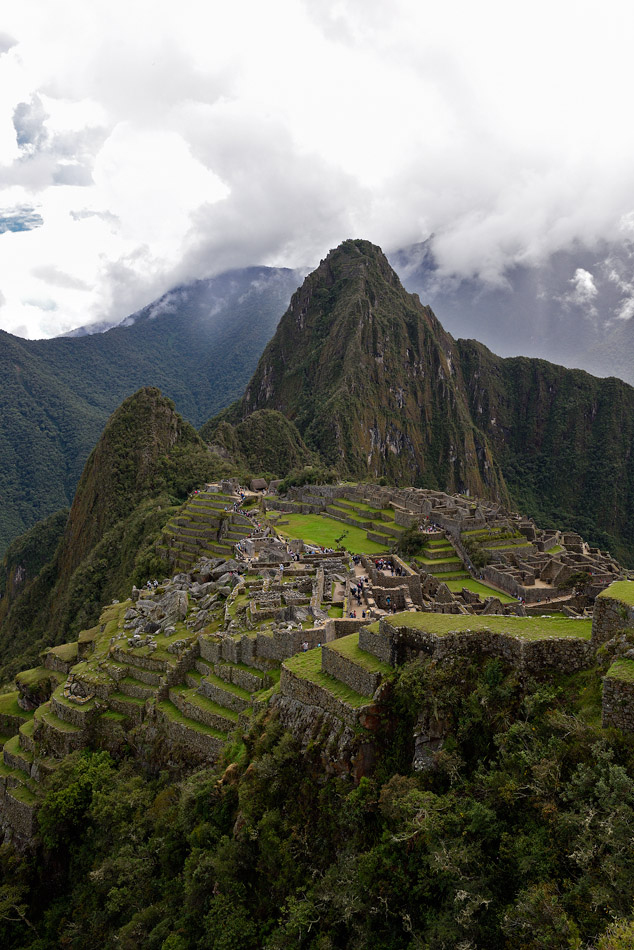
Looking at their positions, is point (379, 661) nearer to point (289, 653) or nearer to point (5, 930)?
point (289, 653)

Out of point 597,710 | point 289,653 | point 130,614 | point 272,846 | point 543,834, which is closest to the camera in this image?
point 543,834

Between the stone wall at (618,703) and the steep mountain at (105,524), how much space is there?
51610mm

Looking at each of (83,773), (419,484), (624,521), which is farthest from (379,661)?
(624,521)

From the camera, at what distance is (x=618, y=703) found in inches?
295

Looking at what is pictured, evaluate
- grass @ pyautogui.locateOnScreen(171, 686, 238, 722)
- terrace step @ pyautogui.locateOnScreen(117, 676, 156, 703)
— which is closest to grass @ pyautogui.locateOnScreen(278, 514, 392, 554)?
terrace step @ pyautogui.locateOnScreen(117, 676, 156, 703)

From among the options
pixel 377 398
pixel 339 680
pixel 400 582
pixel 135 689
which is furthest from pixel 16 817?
pixel 377 398

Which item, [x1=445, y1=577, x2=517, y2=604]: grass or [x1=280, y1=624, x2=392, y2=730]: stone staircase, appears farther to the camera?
[x1=445, y1=577, x2=517, y2=604]: grass

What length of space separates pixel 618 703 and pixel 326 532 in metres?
44.0

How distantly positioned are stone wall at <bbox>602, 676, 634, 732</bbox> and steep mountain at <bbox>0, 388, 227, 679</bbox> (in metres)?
51.6

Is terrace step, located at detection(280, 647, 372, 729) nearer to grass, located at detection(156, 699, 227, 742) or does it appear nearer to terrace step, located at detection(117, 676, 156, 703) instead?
grass, located at detection(156, 699, 227, 742)

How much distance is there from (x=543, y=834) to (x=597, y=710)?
6.04 ft

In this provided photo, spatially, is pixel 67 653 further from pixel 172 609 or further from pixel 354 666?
pixel 354 666

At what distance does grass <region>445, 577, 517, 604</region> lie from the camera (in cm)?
3516

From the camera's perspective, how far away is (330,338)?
176875 mm
